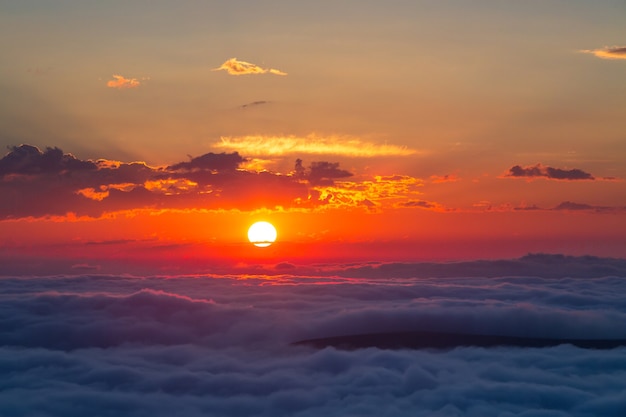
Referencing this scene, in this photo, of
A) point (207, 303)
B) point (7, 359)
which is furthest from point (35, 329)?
point (207, 303)

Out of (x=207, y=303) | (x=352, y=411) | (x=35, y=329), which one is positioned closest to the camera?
(x=352, y=411)

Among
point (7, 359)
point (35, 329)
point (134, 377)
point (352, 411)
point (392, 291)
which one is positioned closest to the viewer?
point (352, 411)

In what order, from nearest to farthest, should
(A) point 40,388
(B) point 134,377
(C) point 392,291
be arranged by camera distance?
1. (A) point 40,388
2. (B) point 134,377
3. (C) point 392,291

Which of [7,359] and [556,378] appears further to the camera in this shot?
[7,359]

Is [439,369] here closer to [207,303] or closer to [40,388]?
[40,388]

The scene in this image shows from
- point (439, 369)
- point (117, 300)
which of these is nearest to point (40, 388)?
point (439, 369)

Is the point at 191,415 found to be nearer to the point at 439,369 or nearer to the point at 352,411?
the point at 352,411

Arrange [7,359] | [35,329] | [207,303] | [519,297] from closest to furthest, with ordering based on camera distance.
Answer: [7,359] < [35,329] < [207,303] < [519,297]

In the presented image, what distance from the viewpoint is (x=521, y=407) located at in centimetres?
4994

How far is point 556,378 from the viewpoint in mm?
59625

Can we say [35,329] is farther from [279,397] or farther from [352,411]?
[352,411]

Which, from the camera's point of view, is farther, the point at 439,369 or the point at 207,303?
the point at 207,303

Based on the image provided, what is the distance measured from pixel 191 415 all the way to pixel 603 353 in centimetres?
5184

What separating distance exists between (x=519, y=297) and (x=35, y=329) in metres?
88.1
